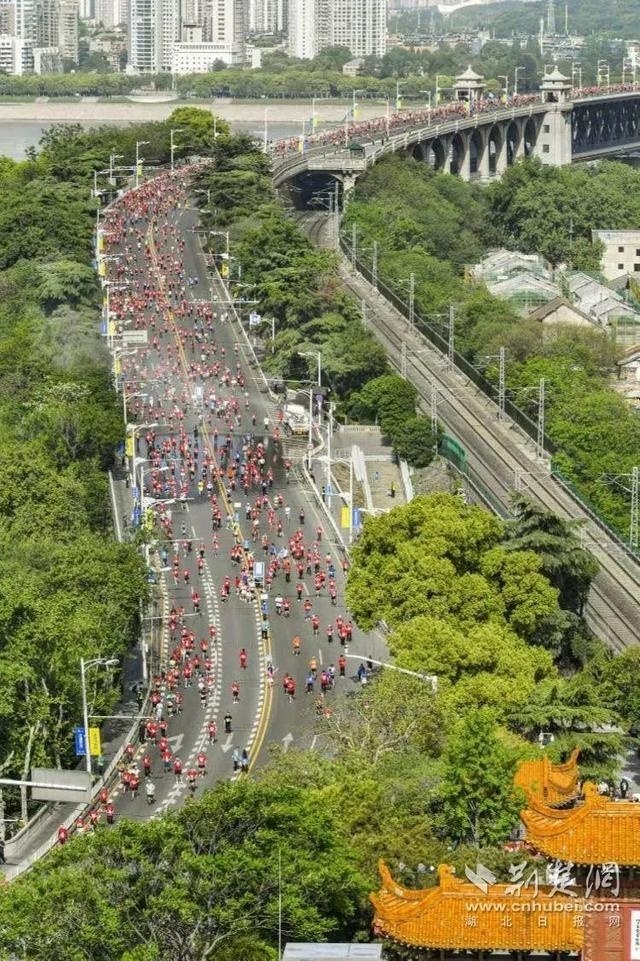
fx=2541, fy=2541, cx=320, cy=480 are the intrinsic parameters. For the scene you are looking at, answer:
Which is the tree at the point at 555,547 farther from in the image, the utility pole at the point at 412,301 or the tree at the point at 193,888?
the utility pole at the point at 412,301

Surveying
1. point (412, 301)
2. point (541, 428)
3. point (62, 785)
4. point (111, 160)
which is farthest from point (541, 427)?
point (111, 160)

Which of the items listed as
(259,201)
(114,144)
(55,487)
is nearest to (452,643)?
(55,487)

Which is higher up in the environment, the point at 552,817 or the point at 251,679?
the point at 552,817

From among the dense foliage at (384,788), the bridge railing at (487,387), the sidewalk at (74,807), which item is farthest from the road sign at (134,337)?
the sidewalk at (74,807)

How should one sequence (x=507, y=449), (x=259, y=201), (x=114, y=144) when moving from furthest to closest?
(x=114, y=144) < (x=259, y=201) < (x=507, y=449)

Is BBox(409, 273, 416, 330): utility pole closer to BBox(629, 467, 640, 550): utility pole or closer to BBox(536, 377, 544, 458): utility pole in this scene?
BBox(536, 377, 544, 458): utility pole

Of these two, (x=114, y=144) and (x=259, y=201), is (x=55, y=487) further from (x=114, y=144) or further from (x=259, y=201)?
(x=114, y=144)

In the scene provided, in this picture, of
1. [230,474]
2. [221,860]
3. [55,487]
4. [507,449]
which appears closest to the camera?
[221,860]
